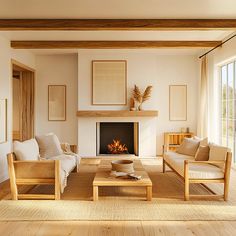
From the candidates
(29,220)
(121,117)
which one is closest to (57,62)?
(121,117)

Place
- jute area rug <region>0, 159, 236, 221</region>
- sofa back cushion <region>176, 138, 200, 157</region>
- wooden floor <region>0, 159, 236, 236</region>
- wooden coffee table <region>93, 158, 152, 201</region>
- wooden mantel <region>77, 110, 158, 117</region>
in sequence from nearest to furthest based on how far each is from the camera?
wooden floor <region>0, 159, 236, 236</region> → jute area rug <region>0, 159, 236, 221</region> → wooden coffee table <region>93, 158, 152, 201</region> → sofa back cushion <region>176, 138, 200, 157</region> → wooden mantel <region>77, 110, 158, 117</region>

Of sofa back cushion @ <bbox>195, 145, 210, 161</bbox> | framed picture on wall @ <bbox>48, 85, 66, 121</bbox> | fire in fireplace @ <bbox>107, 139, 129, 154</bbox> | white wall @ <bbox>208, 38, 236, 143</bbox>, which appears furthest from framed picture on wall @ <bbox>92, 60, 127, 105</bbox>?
sofa back cushion @ <bbox>195, 145, 210, 161</bbox>

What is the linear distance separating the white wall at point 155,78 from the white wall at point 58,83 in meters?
0.44

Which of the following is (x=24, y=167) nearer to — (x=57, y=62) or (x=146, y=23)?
(x=146, y=23)

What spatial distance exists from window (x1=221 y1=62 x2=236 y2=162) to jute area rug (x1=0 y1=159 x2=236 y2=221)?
1.85 meters

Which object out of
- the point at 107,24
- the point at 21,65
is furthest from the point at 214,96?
the point at 21,65

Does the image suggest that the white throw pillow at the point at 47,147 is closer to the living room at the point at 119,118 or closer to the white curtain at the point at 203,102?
the living room at the point at 119,118

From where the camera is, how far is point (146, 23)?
490cm

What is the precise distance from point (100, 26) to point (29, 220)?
117 inches

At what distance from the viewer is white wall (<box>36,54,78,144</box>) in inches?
339

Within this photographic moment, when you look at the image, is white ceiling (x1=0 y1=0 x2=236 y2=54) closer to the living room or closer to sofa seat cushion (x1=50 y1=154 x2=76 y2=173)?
the living room

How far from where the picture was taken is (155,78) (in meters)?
8.34

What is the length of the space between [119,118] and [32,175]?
4.18m

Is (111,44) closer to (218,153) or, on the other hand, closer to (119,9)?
(119,9)
